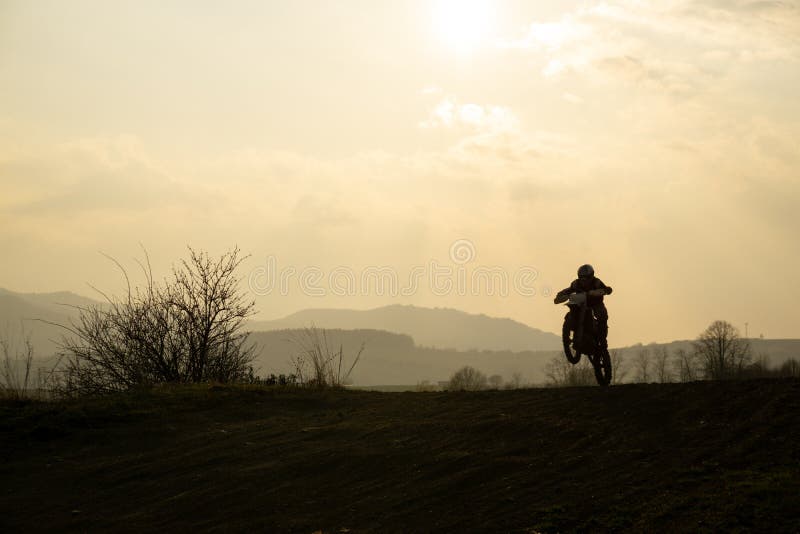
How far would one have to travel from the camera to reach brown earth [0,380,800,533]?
320 inches

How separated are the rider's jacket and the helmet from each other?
0.23ft

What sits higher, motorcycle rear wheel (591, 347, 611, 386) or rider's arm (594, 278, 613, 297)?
rider's arm (594, 278, 613, 297)

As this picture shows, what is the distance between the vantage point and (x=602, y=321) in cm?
1565

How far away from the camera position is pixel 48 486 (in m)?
13.2

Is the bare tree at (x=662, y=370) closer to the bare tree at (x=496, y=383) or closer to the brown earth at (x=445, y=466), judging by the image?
the brown earth at (x=445, y=466)

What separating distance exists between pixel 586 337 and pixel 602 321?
0.43 m

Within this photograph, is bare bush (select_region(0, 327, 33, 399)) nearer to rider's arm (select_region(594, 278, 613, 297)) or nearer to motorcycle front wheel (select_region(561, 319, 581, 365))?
motorcycle front wheel (select_region(561, 319, 581, 365))

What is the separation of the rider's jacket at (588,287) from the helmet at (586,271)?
0.23 feet

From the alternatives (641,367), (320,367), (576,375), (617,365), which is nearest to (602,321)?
(320,367)

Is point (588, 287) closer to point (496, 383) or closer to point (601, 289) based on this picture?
point (601, 289)

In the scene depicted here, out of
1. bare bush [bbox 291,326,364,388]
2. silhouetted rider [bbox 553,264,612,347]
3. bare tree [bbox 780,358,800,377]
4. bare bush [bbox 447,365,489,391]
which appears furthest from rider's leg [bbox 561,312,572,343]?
bare bush [bbox 291,326,364,388]

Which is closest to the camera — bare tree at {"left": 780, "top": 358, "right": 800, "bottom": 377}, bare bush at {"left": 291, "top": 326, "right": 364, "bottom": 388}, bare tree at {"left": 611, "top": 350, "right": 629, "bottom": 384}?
bare tree at {"left": 780, "top": 358, "right": 800, "bottom": 377}

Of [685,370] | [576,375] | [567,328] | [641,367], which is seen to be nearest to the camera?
[567,328]

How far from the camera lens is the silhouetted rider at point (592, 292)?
15609 millimetres
